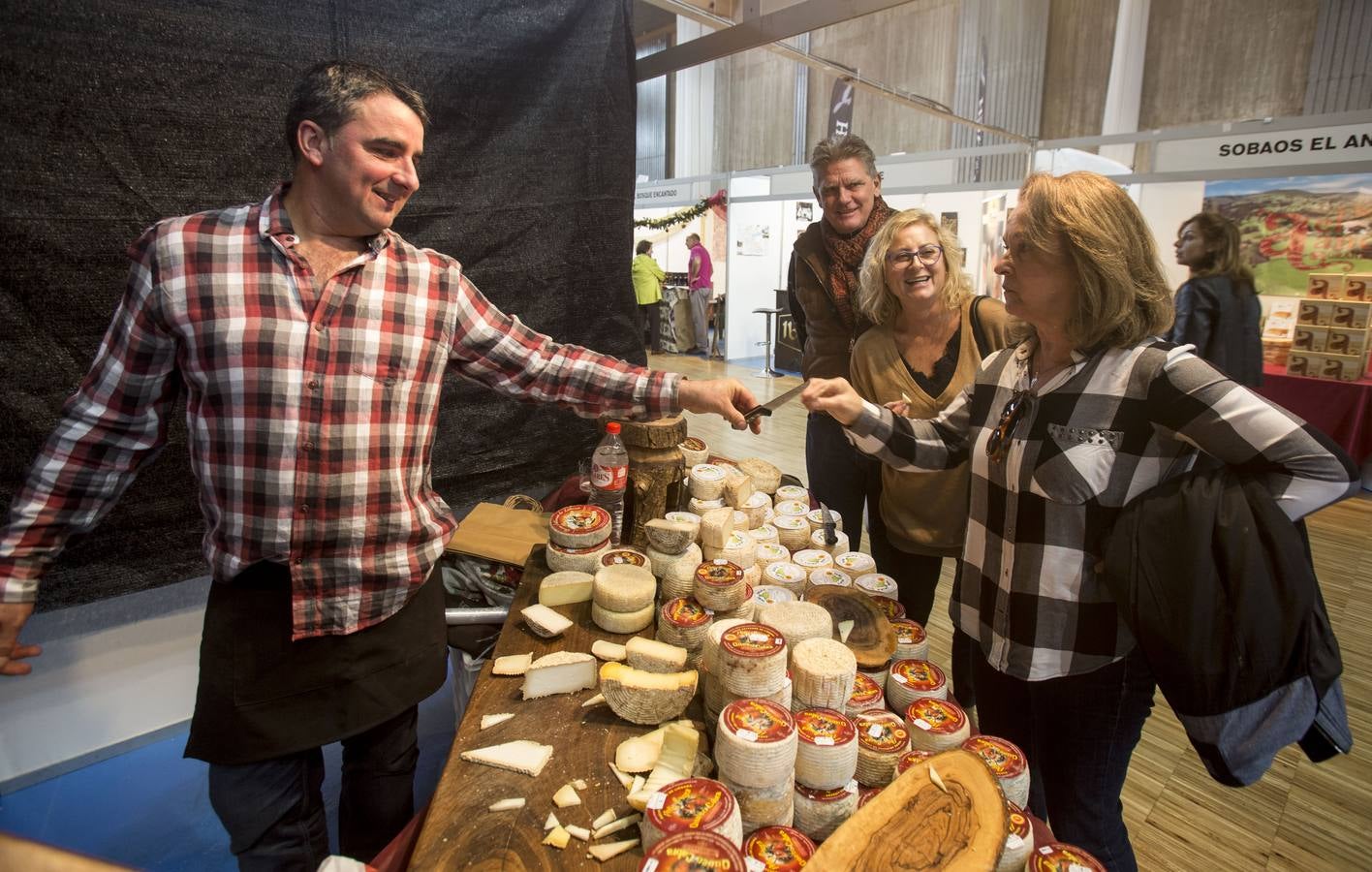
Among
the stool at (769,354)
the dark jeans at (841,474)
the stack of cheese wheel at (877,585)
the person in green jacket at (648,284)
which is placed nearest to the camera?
the stack of cheese wheel at (877,585)

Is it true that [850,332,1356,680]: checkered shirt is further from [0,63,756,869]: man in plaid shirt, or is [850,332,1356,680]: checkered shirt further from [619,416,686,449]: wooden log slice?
[0,63,756,869]: man in plaid shirt

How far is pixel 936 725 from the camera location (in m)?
1.19

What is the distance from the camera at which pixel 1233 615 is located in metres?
1.16

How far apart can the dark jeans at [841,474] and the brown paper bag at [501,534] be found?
1.05 metres

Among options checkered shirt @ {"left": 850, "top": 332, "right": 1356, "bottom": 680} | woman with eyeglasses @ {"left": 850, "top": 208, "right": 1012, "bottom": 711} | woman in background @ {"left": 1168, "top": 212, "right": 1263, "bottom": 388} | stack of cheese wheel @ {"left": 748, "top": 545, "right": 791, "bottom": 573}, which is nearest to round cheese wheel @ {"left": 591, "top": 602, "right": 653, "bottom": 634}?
stack of cheese wheel @ {"left": 748, "top": 545, "right": 791, "bottom": 573}

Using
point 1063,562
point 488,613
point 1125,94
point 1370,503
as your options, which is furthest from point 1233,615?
point 1125,94

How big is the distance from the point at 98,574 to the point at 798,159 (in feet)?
42.5

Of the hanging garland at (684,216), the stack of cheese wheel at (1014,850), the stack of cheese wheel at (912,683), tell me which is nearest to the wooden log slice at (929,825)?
the stack of cheese wheel at (1014,850)

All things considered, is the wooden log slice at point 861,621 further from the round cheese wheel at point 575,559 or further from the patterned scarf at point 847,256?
the patterned scarf at point 847,256

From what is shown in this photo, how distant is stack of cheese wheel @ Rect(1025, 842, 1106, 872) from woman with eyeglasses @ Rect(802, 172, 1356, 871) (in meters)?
0.51

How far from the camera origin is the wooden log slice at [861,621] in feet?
4.54

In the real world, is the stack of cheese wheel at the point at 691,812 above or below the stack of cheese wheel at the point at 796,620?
below

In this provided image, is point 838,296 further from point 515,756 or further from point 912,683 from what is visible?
point 515,756

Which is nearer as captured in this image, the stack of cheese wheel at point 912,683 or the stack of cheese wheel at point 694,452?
the stack of cheese wheel at point 912,683
